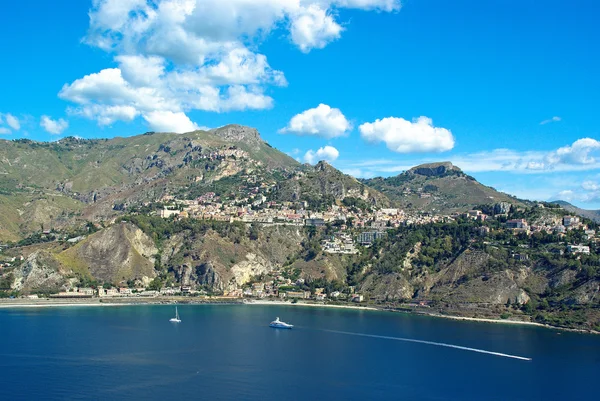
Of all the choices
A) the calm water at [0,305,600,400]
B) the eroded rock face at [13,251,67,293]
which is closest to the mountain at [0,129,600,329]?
the eroded rock face at [13,251,67,293]

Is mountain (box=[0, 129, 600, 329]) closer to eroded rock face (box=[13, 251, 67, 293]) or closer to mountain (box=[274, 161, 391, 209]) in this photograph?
eroded rock face (box=[13, 251, 67, 293])

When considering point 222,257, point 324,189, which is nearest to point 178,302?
point 222,257

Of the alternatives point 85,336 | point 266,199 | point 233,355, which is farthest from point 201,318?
point 266,199

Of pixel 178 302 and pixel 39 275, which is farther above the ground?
pixel 39 275

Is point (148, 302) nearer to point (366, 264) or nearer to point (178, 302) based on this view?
point (178, 302)

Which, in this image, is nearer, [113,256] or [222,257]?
[113,256]

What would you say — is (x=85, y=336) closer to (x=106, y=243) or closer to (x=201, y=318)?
(x=201, y=318)

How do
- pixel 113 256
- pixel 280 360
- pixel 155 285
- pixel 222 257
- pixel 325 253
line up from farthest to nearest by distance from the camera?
pixel 325 253 → pixel 222 257 → pixel 113 256 → pixel 155 285 → pixel 280 360
